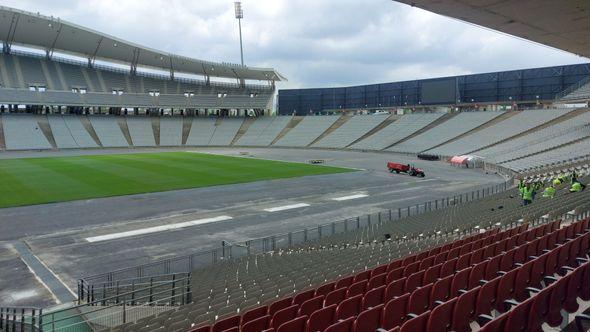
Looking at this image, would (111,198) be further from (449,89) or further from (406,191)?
(449,89)

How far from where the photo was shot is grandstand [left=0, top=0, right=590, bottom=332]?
7.53m

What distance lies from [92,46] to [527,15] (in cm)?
8361

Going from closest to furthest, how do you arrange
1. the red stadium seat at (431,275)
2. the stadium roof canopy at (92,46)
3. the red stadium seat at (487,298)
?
the red stadium seat at (487,298), the red stadium seat at (431,275), the stadium roof canopy at (92,46)

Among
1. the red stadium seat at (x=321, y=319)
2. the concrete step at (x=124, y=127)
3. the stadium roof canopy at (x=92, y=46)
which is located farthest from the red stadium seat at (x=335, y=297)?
the concrete step at (x=124, y=127)

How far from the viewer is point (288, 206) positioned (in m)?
28.6

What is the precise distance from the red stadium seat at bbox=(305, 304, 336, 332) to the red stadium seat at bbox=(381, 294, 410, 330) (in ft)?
2.68

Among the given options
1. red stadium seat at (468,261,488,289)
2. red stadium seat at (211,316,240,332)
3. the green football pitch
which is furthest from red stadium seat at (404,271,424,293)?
the green football pitch

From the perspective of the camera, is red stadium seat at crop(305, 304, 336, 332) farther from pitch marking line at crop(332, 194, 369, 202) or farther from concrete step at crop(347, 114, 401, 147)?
concrete step at crop(347, 114, 401, 147)

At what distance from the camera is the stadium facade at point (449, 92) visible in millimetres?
71375

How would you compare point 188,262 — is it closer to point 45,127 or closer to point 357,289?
point 357,289

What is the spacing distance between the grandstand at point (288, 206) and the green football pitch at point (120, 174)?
680 millimetres

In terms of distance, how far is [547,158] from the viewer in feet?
147

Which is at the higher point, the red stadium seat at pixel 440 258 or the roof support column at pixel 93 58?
the roof support column at pixel 93 58

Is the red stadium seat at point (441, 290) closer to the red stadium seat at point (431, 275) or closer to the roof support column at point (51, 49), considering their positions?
the red stadium seat at point (431, 275)
